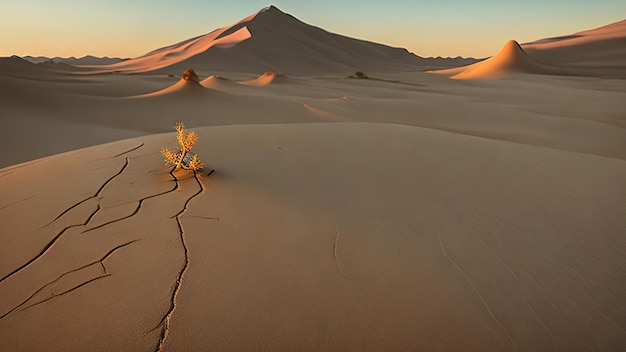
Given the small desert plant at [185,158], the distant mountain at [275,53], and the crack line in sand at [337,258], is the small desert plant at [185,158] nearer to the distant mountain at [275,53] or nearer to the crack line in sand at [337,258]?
the crack line in sand at [337,258]

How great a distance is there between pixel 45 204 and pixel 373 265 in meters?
2.78

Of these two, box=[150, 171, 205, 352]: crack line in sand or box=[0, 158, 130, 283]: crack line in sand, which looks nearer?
box=[150, 171, 205, 352]: crack line in sand

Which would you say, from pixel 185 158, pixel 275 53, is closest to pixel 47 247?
pixel 185 158

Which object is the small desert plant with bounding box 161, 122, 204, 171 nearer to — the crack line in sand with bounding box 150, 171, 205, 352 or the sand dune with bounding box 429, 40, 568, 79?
the crack line in sand with bounding box 150, 171, 205, 352

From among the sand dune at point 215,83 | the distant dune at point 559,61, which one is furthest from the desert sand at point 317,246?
the distant dune at point 559,61

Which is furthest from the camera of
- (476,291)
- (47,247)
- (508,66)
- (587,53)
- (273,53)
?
(273,53)

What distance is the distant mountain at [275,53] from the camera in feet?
221

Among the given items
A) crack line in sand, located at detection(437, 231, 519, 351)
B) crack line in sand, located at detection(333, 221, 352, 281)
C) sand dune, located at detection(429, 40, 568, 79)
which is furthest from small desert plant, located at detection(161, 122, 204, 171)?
sand dune, located at detection(429, 40, 568, 79)

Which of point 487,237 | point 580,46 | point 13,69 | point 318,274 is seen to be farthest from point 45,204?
point 580,46

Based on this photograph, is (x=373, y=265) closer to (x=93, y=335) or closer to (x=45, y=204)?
(x=93, y=335)

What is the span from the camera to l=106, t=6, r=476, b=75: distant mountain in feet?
221

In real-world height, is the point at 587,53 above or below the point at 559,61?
above

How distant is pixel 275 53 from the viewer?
76.5 meters

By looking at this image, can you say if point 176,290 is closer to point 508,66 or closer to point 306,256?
point 306,256
